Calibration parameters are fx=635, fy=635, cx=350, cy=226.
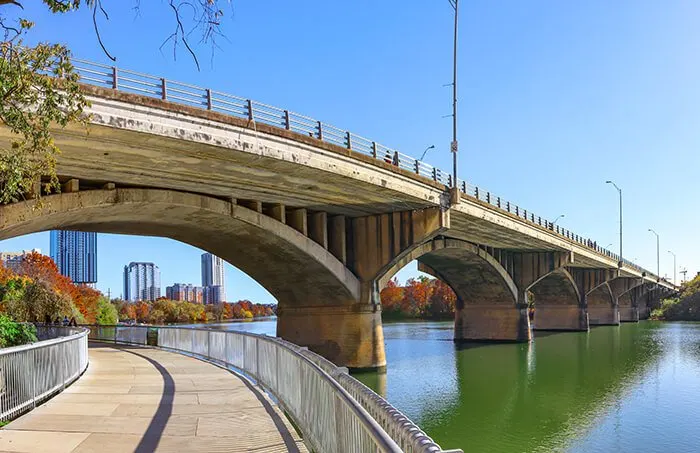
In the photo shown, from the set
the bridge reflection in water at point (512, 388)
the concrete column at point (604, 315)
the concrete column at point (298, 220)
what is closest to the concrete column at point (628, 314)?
the concrete column at point (604, 315)

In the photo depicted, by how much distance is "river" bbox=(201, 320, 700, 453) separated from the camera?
18.3 meters

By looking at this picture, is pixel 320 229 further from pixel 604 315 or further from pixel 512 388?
pixel 604 315

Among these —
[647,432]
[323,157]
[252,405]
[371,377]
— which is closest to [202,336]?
[323,157]

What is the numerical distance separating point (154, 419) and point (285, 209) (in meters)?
21.9

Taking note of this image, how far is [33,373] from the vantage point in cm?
1110

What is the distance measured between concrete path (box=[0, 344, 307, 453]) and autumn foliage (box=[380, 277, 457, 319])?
344 ft

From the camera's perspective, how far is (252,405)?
11391mm

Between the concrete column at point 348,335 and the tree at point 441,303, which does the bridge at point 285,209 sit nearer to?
the concrete column at point 348,335

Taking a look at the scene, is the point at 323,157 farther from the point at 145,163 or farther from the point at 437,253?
the point at 437,253

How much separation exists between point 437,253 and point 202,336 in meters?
27.9

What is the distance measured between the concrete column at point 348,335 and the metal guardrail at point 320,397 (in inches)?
555

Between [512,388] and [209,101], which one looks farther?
[512,388]

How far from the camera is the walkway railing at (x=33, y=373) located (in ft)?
32.8

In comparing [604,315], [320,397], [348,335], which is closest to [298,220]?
[348,335]
